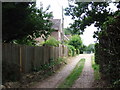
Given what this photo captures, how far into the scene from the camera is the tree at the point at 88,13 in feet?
44.7

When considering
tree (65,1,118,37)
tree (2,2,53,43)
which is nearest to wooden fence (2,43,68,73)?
tree (2,2,53,43)

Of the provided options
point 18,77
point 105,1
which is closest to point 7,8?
point 18,77

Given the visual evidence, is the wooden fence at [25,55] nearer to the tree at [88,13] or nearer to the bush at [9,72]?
the bush at [9,72]

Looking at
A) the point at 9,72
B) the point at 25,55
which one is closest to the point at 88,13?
the point at 25,55

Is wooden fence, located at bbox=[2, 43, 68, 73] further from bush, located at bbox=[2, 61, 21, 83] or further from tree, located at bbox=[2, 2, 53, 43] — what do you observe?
tree, located at bbox=[2, 2, 53, 43]

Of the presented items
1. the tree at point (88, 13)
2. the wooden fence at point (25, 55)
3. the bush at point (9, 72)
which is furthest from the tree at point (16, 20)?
the tree at point (88, 13)

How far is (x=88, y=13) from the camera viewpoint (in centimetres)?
1429

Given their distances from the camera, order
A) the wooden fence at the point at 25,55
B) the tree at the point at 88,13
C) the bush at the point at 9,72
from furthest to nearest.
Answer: the tree at the point at 88,13 → the wooden fence at the point at 25,55 → the bush at the point at 9,72

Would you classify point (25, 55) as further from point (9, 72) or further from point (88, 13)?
point (88, 13)

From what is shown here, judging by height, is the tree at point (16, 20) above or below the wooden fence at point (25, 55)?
above

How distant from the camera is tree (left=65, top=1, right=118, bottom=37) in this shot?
13.6 m

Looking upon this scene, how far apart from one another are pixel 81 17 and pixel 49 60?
14.8 ft

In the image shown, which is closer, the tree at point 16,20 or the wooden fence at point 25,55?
the tree at point 16,20

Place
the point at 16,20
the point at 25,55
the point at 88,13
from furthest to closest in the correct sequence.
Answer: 1. the point at 88,13
2. the point at 25,55
3. the point at 16,20
